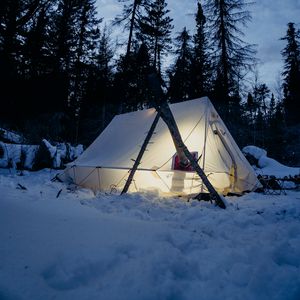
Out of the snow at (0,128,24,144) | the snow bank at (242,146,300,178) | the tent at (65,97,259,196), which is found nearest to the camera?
the tent at (65,97,259,196)

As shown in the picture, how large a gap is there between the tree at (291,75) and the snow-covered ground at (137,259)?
23529mm

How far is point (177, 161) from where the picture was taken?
5836 mm

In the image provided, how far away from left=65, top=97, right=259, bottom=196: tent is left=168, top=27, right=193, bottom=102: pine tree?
1238 cm

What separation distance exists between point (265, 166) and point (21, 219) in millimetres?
12601

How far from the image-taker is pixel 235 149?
6609 millimetres

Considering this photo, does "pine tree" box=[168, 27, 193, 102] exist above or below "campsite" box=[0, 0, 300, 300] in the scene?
above

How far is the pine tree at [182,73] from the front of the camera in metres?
19.2

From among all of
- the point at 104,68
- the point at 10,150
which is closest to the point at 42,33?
the point at 10,150

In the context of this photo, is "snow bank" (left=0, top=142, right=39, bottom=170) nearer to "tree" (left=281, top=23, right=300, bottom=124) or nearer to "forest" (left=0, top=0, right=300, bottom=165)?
"forest" (left=0, top=0, right=300, bottom=165)

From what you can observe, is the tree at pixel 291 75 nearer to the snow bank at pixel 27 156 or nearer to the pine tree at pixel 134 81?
the pine tree at pixel 134 81

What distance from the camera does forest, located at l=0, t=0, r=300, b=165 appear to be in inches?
376

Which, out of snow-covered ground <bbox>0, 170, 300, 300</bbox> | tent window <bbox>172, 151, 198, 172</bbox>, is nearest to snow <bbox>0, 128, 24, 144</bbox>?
tent window <bbox>172, 151, 198, 172</bbox>

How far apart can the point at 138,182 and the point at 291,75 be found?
909 inches

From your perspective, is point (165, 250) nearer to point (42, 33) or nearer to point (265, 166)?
point (42, 33)
